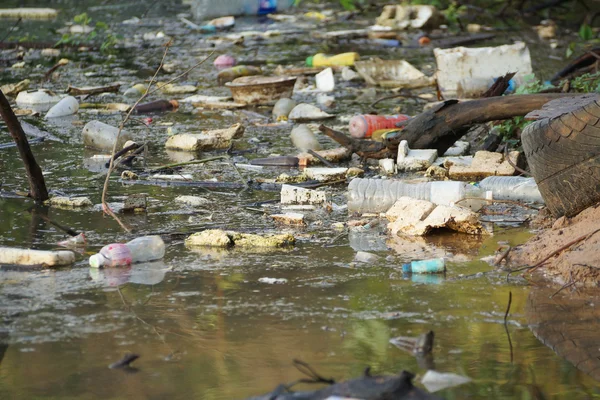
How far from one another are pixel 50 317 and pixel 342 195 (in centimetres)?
238

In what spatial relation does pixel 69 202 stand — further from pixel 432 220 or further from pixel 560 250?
pixel 560 250

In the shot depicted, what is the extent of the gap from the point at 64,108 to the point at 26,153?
341cm

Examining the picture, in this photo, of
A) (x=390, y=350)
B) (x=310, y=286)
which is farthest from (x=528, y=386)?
(x=310, y=286)

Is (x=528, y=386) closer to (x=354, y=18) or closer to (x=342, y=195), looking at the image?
(x=342, y=195)

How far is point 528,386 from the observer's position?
253cm

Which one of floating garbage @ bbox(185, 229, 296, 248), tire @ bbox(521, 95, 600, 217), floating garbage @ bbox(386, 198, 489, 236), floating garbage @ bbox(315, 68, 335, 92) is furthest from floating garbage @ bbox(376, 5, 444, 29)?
floating garbage @ bbox(185, 229, 296, 248)

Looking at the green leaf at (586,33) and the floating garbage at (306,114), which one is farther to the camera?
the green leaf at (586,33)

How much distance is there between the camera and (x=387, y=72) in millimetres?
9578

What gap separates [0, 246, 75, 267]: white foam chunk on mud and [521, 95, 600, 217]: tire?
206 centimetres

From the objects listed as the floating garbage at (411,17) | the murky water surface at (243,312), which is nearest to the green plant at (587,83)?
the murky water surface at (243,312)

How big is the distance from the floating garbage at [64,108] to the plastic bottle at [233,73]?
2056 millimetres

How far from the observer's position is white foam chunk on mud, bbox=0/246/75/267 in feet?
12.3

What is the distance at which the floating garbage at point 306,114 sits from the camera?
766 centimetres

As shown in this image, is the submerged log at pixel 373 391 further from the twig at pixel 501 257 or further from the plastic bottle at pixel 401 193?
the plastic bottle at pixel 401 193
